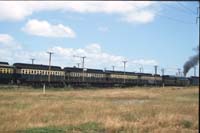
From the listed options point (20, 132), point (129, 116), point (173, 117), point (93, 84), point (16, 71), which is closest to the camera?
point (20, 132)

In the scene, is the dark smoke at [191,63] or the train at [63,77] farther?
the train at [63,77]

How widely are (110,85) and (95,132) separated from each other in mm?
72399

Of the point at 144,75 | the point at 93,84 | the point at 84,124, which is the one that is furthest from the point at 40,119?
the point at 144,75

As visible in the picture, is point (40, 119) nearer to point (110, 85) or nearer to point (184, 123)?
point (184, 123)

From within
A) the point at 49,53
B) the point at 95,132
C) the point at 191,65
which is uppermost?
the point at 49,53

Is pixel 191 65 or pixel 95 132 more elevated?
pixel 191 65

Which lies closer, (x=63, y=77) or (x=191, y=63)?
(x=191, y=63)

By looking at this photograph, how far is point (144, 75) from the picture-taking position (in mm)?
105312

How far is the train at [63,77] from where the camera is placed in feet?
205

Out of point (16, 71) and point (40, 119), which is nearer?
point (40, 119)

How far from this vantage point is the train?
62.5m

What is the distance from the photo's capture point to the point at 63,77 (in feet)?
239

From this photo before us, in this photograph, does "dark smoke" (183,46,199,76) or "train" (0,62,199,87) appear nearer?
"dark smoke" (183,46,199,76)

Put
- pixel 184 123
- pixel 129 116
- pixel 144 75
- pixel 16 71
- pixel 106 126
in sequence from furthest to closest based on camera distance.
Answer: pixel 144 75 → pixel 16 71 → pixel 129 116 → pixel 184 123 → pixel 106 126
